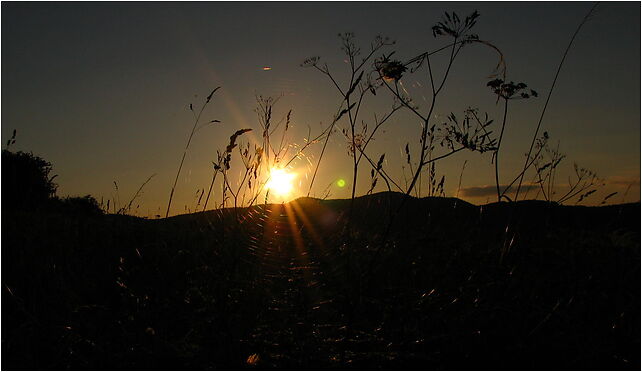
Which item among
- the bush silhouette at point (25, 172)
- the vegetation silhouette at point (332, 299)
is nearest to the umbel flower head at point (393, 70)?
the vegetation silhouette at point (332, 299)

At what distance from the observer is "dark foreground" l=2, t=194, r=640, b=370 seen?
2.69 m

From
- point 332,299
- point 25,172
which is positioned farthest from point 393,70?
point 25,172

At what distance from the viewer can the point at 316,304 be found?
4012 mm

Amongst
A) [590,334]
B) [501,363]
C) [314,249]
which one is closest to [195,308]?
[501,363]

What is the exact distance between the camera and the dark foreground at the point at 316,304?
8.81 ft

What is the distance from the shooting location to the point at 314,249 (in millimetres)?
7680

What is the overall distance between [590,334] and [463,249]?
8.00 ft

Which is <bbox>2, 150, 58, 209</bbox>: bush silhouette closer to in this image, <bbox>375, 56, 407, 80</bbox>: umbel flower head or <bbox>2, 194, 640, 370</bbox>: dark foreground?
<bbox>2, 194, 640, 370</bbox>: dark foreground

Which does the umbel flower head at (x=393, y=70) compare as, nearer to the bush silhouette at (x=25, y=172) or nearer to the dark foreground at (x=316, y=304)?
the dark foreground at (x=316, y=304)

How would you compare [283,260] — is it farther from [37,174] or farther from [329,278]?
[37,174]

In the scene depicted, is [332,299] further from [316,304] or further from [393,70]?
[393,70]

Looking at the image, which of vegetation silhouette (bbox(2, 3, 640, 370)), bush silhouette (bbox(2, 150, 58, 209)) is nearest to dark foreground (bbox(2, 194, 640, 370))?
vegetation silhouette (bbox(2, 3, 640, 370))

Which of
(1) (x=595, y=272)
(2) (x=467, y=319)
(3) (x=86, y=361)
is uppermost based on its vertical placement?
(1) (x=595, y=272)

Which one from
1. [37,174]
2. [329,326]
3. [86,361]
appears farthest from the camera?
[37,174]
